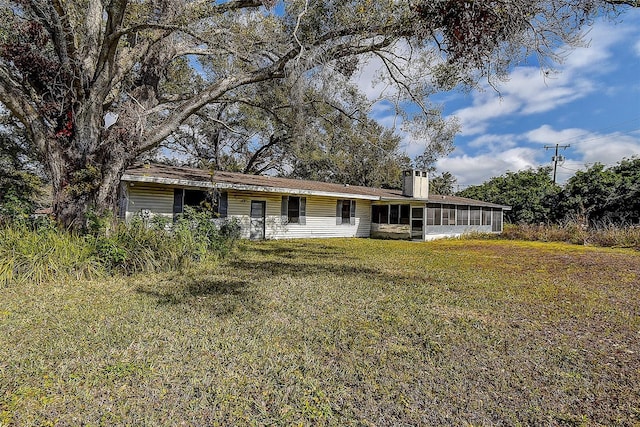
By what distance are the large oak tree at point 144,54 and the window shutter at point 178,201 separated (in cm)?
456

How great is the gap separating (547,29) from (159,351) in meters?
7.99

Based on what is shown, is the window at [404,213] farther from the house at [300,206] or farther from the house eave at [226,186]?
the house eave at [226,186]

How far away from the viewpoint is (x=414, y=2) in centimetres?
655

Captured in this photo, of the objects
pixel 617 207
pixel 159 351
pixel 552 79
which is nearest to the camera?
pixel 159 351

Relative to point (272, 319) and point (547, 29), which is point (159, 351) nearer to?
point (272, 319)

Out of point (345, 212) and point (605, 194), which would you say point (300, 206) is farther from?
point (605, 194)

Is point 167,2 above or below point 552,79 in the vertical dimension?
above

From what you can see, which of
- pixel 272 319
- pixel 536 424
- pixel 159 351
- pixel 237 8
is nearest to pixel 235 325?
pixel 272 319

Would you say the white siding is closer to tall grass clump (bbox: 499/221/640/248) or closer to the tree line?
tall grass clump (bbox: 499/221/640/248)

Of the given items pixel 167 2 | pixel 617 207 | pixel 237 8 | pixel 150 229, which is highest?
pixel 237 8

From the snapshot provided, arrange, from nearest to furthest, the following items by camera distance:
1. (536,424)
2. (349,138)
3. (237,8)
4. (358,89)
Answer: (536,424) < (237,8) < (358,89) < (349,138)

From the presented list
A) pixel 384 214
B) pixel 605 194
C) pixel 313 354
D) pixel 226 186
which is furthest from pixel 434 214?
pixel 313 354

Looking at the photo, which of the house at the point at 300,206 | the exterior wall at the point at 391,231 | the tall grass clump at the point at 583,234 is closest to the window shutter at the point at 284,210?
the house at the point at 300,206

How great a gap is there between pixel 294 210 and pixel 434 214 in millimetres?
8095
